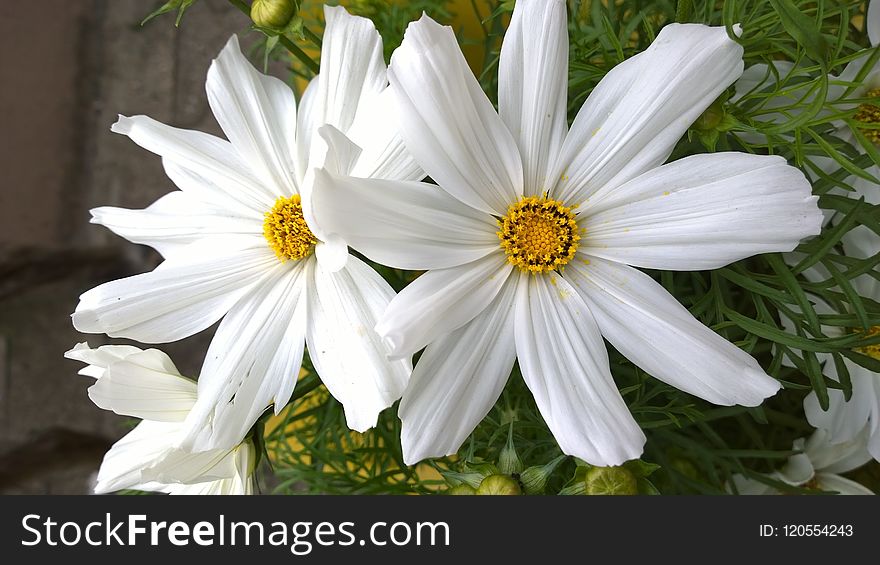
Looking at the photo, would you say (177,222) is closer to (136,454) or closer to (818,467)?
(136,454)

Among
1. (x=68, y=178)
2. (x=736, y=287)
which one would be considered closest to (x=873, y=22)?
(x=736, y=287)

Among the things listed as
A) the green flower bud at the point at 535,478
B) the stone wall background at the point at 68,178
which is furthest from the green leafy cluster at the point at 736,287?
the stone wall background at the point at 68,178

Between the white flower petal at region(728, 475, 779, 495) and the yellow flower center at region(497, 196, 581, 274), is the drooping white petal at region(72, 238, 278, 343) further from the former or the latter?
the white flower petal at region(728, 475, 779, 495)

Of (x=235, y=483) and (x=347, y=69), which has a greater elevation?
(x=347, y=69)

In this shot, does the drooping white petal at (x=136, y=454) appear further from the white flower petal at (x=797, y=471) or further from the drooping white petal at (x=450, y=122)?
the white flower petal at (x=797, y=471)

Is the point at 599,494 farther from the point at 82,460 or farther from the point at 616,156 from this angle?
the point at 82,460

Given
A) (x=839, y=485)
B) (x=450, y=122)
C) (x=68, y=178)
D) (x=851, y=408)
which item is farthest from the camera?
(x=68, y=178)

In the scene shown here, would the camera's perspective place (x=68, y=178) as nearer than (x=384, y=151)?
No
